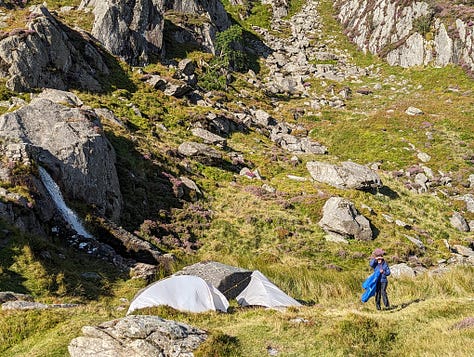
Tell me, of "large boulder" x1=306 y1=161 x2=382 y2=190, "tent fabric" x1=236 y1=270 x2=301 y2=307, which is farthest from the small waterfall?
"large boulder" x1=306 y1=161 x2=382 y2=190

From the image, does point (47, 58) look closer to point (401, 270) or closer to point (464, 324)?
point (401, 270)

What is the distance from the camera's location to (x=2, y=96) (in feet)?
110

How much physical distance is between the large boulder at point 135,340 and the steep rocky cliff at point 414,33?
75.5 metres

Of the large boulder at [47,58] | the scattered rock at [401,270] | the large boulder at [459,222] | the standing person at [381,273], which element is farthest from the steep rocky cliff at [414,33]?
the standing person at [381,273]

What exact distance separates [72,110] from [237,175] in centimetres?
1799

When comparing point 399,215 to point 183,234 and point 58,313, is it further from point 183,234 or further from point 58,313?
point 58,313

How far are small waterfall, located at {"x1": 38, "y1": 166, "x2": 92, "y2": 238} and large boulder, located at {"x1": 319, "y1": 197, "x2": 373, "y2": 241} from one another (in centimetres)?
1857

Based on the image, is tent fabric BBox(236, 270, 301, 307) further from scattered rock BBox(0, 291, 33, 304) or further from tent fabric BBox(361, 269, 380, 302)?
scattered rock BBox(0, 291, 33, 304)

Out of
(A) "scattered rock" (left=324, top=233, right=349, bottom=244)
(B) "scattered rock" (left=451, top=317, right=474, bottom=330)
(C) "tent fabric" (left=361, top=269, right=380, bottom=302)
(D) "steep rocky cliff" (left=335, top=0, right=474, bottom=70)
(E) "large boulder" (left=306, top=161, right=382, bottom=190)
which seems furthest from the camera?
(D) "steep rocky cliff" (left=335, top=0, right=474, bottom=70)

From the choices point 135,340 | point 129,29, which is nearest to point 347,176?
point 135,340

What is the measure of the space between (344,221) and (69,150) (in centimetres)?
2146

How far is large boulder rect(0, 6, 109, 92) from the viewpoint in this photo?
36.7 metres

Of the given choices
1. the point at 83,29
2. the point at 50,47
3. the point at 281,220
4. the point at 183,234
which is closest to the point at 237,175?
the point at 281,220

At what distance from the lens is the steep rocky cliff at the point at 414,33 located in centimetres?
6750
